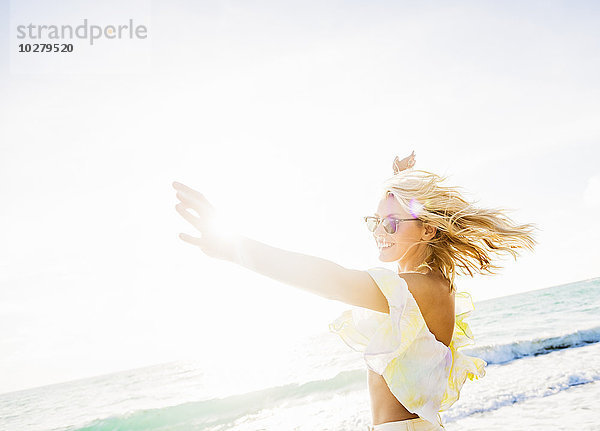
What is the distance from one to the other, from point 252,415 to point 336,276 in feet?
47.9

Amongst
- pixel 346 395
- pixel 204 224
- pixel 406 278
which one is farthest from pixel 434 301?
pixel 346 395

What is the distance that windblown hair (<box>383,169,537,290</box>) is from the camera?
7.58 feet

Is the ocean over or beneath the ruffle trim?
beneath

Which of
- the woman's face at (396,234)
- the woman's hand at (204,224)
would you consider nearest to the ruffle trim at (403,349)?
the woman's face at (396,234)

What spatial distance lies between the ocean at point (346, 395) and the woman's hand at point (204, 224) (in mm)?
8086

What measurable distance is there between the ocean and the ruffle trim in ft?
22.4

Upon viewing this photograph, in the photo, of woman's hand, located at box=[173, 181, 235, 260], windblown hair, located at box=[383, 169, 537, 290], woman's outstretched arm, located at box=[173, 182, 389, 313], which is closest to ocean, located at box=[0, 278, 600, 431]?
windblown hair, located at box=[383, 169, 537, 290]

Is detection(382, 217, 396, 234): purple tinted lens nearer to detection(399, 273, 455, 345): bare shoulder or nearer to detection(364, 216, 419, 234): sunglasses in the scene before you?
detection(364, 216, 419, 234): sunglasses

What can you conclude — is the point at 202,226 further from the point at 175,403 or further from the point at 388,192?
the point at 175,403

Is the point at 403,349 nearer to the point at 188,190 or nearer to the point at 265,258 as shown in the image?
the point at 265,258

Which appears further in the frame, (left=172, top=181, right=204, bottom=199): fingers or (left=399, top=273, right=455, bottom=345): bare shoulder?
(left=399, top=273, right=455, bottom=345): bare shoulder

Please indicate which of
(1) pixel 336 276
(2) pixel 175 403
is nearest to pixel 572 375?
(1) pixel 336 276

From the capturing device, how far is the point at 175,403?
19.2 metres

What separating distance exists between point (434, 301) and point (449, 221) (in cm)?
44
